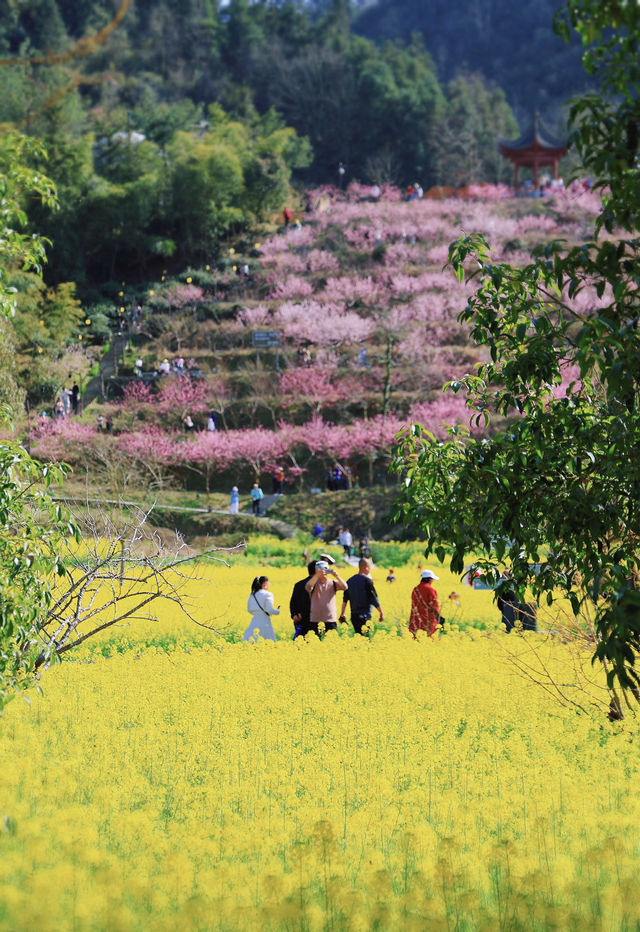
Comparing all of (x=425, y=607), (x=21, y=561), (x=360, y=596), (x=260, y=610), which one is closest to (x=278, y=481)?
(x=360, y=596)

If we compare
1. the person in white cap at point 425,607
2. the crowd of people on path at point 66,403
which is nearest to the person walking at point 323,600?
the person in white cap at point 425,607

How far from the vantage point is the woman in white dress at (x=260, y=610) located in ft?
39.5

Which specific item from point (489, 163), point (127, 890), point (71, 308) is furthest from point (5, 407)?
point (489, 163)

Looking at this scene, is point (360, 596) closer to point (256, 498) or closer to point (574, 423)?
point (574, 423)

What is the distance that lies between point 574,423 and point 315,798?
3001 millimetres

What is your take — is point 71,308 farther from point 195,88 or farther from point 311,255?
point 195,88

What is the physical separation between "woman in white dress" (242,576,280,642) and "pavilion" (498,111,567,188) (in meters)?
65.4

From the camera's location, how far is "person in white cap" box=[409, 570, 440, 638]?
40.5ft

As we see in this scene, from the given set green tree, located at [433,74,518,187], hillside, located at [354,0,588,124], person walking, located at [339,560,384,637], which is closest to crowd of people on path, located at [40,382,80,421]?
person walking, located at [339,560,384,637]

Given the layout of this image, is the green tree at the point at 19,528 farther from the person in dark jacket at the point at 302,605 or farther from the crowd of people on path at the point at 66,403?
the crowd of people on path at the point at 66,403

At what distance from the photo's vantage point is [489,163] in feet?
267

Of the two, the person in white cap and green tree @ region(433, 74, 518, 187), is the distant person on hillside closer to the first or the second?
the person in white cap

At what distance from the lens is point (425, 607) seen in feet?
41.3

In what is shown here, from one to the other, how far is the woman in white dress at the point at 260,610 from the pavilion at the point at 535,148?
65.4 m
